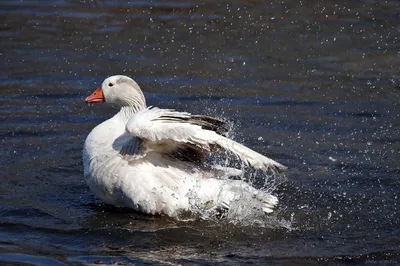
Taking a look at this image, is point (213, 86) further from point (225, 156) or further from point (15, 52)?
point (15, 52)

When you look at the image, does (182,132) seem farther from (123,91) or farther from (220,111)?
(220,111)

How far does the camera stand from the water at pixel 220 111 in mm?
7660

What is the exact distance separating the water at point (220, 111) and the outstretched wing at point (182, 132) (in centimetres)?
73

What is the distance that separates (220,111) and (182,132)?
3.25 meters

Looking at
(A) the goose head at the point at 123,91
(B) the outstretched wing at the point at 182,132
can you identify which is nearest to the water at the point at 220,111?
(B) the outstretched wing at the point at 182,132

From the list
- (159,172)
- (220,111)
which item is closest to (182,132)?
(159,172)

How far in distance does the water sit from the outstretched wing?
2.38ft

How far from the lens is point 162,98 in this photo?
37.4ft

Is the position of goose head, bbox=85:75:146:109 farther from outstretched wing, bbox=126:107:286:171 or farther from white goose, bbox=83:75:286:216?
outstretched wing, bbox=126:107:286:171

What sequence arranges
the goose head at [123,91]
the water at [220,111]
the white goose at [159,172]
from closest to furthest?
the water at [220,111] < the white goose at [159,172] < the goose head at [123,91]

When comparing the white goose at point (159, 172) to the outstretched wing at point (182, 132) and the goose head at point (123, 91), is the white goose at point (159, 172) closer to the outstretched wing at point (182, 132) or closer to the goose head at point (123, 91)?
the outstretched wing at point (182, 132)

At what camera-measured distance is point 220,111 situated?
11.0 metres

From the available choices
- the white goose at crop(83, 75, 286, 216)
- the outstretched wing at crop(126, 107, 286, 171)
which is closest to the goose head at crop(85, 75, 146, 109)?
the white goose at crop(83, 75, 286, 216)

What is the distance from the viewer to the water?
7660mm
